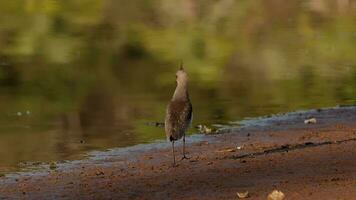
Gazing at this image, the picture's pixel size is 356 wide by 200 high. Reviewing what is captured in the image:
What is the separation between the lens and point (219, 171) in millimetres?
12445

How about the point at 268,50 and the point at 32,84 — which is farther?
the point at 268,50

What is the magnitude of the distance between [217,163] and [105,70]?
15833mm

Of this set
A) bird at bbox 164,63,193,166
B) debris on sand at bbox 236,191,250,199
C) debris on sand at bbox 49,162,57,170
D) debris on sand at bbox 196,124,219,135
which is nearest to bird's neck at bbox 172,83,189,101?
bird at bbox 164,63,193,166

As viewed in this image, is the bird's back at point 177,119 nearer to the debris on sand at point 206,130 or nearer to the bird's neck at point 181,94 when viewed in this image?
the bird's neck at point 181,94

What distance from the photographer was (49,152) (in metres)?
15.6

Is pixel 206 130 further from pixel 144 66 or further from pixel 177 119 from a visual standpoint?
pixel 144 66

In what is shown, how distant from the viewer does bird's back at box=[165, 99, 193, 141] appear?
41.5 feet

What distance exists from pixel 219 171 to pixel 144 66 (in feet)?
57.0

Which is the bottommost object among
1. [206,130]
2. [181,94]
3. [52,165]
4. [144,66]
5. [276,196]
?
[276,196]

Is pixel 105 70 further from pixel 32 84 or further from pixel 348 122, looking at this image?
pixel 348 122

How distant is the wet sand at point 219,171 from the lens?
11.2 meters

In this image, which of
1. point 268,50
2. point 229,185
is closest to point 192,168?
point 229,185

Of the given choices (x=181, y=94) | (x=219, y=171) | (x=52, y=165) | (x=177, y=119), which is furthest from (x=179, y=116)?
(x=52, y=165)

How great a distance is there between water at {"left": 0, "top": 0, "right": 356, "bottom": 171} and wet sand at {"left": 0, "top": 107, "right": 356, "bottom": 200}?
124 centimetres
